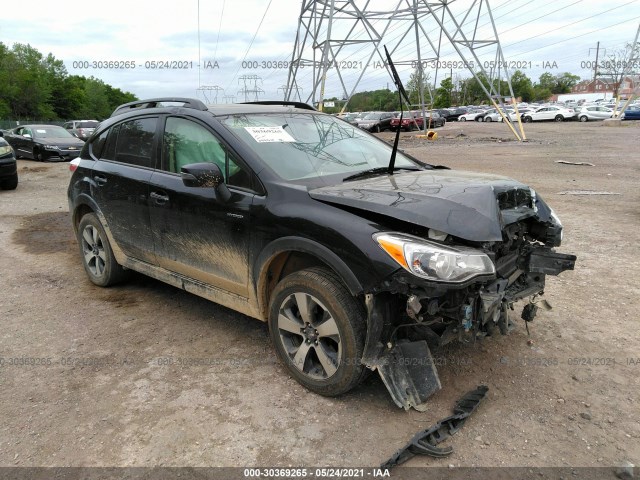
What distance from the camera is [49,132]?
20.0m

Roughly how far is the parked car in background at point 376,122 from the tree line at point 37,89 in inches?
1707

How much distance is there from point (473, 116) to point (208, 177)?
52326 millimetres

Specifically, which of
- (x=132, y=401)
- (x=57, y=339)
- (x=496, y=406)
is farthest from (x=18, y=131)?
(x=496, y=406)

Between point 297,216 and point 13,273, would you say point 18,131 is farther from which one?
point 297,216

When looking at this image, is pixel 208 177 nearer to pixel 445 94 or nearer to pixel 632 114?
pixel 632 114

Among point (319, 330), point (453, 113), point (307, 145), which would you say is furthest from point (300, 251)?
point (453, 113)

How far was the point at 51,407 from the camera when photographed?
3.18 meters

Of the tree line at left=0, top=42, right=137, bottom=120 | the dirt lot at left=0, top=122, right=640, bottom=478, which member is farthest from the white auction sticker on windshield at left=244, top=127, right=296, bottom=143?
the tree line at left=0, top=42, right=137, bottom=120

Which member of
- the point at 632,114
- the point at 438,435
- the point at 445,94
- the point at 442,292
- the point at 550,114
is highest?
the point at 445,94

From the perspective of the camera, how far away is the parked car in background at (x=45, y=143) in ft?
61.9

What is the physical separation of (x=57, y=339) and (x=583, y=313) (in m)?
4.30

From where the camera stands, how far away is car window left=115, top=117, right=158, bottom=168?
4.43 metres

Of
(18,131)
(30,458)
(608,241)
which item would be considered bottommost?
(30,458)

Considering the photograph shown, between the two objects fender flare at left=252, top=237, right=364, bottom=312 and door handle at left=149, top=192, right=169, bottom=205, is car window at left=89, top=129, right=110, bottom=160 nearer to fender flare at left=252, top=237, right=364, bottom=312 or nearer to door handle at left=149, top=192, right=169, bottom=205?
door handle at left=149, top=192, right=169, bottom=205
